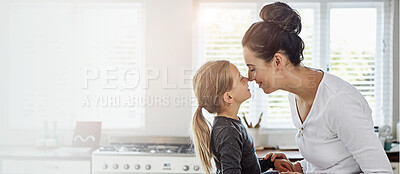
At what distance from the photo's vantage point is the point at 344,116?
953 mm

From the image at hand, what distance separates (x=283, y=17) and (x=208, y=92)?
13.9 inches

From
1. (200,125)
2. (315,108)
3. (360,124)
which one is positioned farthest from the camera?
(200,125)

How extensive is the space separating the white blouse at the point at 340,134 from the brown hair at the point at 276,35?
0.13 m

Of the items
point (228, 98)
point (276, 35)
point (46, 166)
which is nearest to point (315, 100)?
point (276, 35)

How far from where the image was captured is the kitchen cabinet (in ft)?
7.13

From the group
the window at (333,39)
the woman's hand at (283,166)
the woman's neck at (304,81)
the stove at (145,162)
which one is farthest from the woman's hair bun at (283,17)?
the window at (333,39)

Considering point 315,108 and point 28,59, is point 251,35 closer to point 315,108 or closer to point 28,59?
point 315,108

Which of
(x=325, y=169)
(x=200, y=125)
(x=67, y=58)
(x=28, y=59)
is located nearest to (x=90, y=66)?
(x=67, y=58)

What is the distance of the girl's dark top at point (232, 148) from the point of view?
1083mm

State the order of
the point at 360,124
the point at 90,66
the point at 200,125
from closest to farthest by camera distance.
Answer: the point at 360,124 < the point at 200,125 < the point at 90,66

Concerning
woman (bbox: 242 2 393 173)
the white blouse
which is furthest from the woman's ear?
the white blouse

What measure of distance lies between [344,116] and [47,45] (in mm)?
2094

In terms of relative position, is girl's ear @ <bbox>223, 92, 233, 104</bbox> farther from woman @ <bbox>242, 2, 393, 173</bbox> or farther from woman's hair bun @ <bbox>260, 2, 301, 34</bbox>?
woman's hair bun @ <bbox>260, 2, 301, 34</bbox>

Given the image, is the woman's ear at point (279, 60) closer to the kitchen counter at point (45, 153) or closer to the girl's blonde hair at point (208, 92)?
the girl's blonde hair at point (208, 92)
